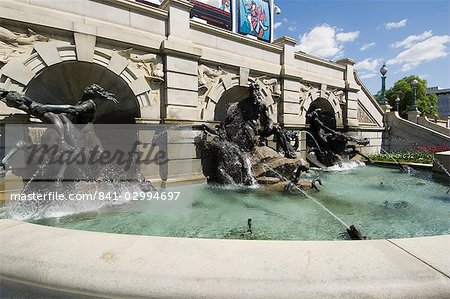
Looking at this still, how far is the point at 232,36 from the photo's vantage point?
11.2 meters

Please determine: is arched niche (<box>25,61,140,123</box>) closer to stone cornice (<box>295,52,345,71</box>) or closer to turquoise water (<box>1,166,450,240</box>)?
turquoise water (<box>1,166,450,240</box>)

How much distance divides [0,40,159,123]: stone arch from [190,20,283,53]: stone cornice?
3.41 m

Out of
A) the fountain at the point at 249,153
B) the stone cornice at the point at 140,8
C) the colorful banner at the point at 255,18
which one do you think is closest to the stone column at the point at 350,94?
the fountain at the point at 249,153

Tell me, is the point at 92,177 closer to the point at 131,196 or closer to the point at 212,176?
the point at 131,196

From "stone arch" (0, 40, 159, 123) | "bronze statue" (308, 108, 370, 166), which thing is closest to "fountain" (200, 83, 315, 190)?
"stone arch" (0, 40, 159, 123)

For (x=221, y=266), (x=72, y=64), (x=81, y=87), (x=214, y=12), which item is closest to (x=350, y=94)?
(x=81, y=87)

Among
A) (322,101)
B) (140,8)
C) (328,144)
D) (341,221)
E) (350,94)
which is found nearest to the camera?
(341,221)

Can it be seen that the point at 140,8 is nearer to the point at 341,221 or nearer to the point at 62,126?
the point at 62,126

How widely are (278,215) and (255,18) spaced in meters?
36.2

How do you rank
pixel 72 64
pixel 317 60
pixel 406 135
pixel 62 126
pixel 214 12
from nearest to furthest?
pixel 62 126, pixel 72 64, pixel 317 60, pixel 406 135, pixel 214 12

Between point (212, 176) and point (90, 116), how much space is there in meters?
4.63

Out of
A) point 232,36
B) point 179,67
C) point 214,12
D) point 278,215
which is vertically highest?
point 214,12

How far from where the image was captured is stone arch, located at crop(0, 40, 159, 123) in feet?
22.6

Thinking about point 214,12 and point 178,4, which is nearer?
point 178,4
